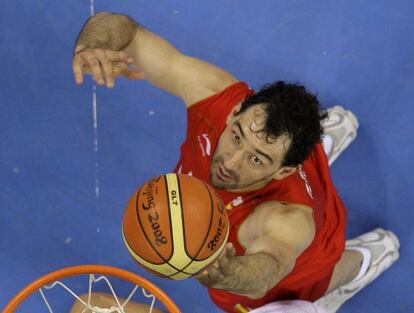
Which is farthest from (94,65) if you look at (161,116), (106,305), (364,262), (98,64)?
(364,262)

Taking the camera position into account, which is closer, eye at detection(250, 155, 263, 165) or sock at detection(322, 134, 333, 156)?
eye at detection(250, 155, 263, 165)

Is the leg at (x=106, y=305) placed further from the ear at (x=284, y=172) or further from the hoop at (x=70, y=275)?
the ear at (x=284, y=172)

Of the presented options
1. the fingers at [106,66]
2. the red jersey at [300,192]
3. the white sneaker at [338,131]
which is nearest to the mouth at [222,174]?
the red jersey at [300,192]

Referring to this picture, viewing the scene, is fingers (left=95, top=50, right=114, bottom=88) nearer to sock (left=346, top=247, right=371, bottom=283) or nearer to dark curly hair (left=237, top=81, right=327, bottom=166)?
dark curly hair (left=237, top=81, right=327, bottom=166)

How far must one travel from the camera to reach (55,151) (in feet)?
8.58

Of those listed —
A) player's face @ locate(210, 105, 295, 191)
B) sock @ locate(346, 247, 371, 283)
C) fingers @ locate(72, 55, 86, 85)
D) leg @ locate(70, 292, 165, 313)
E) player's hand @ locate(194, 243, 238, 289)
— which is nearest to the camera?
player's hand @ locate(194, 243, 238, 289)

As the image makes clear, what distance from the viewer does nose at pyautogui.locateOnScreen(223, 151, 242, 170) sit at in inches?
67.6

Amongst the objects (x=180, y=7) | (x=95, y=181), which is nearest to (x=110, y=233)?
(x=95, y=181)

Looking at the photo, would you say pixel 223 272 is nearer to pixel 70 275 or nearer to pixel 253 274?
pixel 253 274

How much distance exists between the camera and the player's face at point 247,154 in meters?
1.69

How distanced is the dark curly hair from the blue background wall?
852mm

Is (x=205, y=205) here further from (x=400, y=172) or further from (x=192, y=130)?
(x=400, y=172)

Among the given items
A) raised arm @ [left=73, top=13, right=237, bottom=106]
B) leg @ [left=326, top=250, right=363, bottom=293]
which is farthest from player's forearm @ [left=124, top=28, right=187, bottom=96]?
leg @ [left=326, top=250, right=363, bottom=293]

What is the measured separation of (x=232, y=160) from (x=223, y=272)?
46 centimetres
